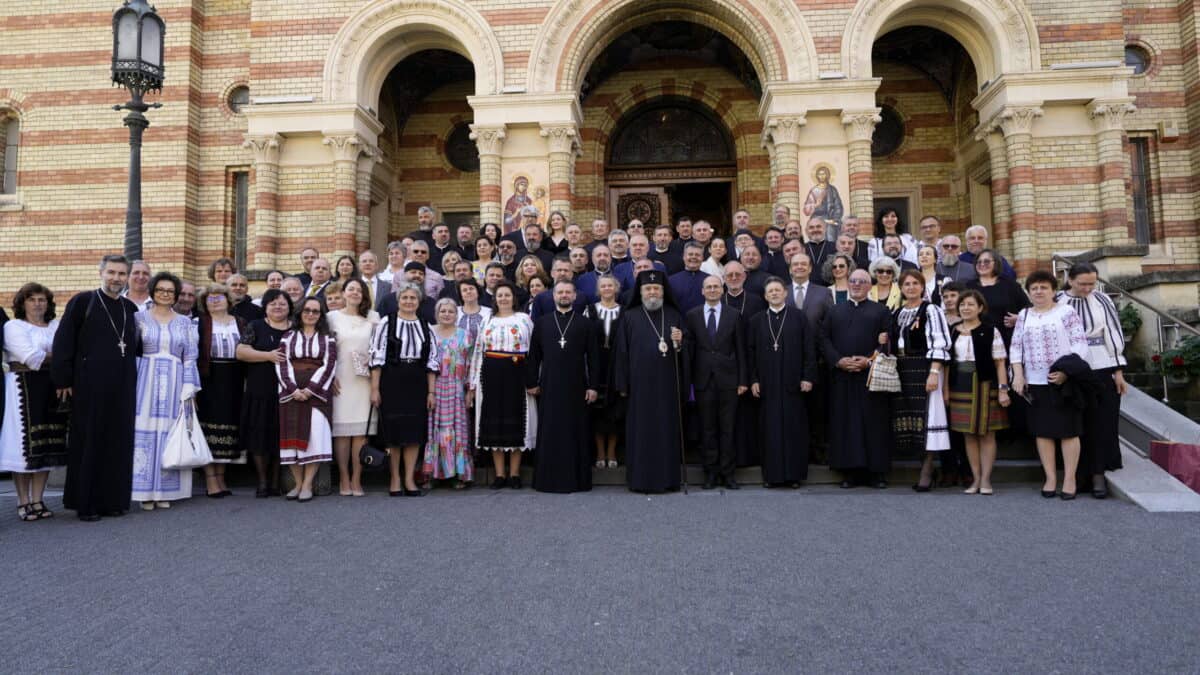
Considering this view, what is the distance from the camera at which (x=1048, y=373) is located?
6074mm

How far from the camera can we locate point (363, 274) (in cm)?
845

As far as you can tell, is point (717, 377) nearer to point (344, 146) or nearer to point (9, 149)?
point (344, 146)

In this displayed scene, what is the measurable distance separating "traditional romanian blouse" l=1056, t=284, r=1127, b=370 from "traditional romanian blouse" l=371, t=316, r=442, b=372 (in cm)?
579

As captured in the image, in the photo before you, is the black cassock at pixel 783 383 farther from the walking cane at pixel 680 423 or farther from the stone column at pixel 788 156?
the stone column at pixel 788 156

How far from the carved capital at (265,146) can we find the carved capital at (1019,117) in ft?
43.1

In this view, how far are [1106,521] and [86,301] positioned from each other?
8183 millimetres

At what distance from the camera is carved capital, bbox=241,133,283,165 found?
13.2m

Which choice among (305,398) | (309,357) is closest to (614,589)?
(305,398)

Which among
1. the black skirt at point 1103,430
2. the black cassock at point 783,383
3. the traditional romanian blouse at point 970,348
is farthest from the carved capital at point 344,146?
the black skirt at point 1103,430

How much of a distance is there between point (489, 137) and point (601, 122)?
411 cm

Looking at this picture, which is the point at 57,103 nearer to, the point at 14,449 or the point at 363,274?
the point at 363,274

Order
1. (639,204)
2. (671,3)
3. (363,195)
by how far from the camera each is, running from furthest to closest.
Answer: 1. (639,204)
2. (363,195)
3. (671,3)

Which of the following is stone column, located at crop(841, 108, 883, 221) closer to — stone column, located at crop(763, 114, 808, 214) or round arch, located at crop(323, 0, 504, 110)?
stone column, located at crop(763, 114, 808, 214)

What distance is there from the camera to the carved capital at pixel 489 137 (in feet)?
42.6
